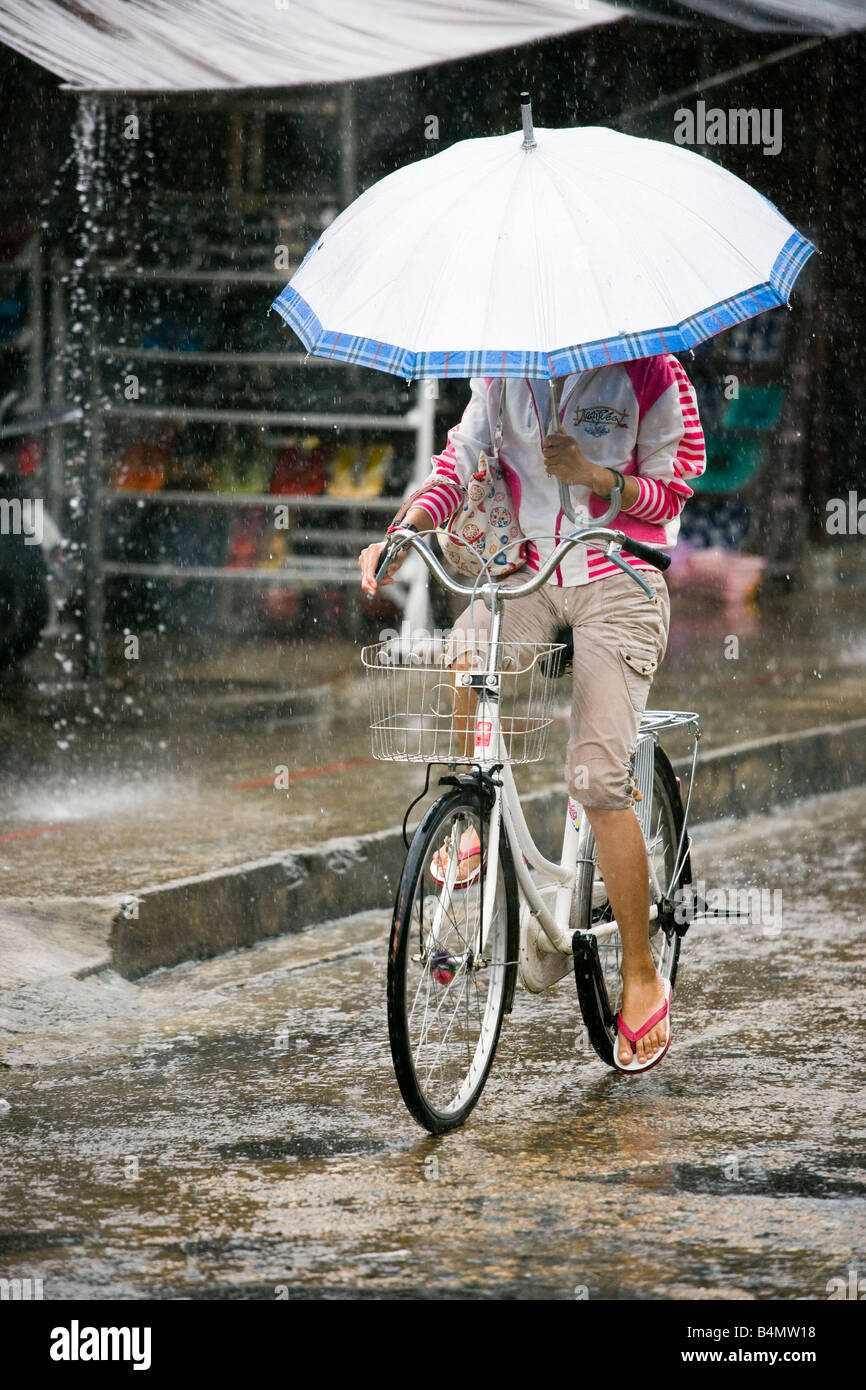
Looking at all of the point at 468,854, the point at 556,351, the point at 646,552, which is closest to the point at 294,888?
the point at 468,854

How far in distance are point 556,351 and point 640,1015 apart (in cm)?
162

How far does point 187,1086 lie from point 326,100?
297 inches

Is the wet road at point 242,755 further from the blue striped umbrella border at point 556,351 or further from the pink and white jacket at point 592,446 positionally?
the blue striped umbrella border at point 556,351

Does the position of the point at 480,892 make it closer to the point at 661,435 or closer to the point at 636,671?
the point at 636,671

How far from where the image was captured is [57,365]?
33.8 feet

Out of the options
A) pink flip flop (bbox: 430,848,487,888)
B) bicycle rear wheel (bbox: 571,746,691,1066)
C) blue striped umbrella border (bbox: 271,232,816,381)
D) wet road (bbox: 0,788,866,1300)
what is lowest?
wet road (bbox: 0,788,866,1300)

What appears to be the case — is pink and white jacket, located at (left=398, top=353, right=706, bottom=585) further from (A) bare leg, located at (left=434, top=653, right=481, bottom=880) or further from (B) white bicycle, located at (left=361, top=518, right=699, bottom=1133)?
(A) bare leg, located at (left=434, top=653, right=481, bottom=880)

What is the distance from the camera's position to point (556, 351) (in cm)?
392

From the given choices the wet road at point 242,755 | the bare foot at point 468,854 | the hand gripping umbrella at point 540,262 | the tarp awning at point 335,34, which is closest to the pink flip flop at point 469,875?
the bare foot at point 468,854

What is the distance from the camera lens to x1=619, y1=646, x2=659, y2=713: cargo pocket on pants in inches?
172

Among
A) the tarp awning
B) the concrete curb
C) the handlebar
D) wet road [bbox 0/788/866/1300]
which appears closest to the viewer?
wet road [bbox 0/788/866/1300]

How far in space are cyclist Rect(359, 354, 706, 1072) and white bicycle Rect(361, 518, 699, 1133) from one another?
0.08 metres

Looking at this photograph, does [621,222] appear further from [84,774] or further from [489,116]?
[489,116]

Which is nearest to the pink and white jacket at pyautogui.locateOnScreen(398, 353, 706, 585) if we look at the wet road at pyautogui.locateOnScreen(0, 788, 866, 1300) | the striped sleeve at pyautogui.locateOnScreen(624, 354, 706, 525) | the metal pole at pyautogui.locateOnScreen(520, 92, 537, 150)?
the striped sleeve at pyautogui.locateOnScreen(624, 354, 706, 525)
